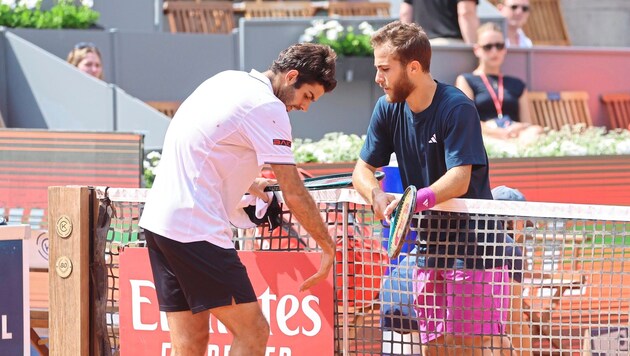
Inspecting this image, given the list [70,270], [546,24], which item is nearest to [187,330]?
[70,270]

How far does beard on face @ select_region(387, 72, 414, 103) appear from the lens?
506 centimetres

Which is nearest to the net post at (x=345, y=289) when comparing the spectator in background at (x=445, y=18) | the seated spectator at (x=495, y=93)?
the seated spectator at (x=495, y=93)

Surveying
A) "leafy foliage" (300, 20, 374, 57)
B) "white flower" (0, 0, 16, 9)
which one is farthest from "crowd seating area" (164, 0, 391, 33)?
"white flower" (0, 0, 16, 9)

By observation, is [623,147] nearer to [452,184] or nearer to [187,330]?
[452,184]

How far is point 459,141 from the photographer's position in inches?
195

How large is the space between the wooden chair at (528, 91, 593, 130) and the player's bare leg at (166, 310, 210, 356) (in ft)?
24.5

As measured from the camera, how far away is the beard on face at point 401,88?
5062 mm

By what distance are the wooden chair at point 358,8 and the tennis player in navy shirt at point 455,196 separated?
360 inches

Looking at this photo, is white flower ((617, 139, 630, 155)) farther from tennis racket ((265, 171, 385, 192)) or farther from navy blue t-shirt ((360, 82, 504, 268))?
navy blue t-shirt ((360, 82, 504, 268))

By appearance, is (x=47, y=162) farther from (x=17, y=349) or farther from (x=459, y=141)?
(x=459, y=141)

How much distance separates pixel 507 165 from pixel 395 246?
350cm

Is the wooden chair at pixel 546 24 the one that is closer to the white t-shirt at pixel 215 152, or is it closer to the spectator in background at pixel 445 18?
the spectator in background at pixel 445 18

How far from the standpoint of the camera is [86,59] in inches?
444

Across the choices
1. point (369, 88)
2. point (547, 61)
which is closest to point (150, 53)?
point (369, 88)
